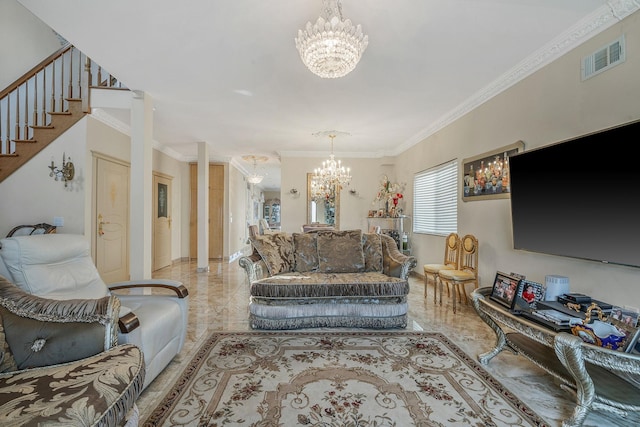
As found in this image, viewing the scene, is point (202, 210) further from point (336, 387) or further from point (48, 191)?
point (336, 387)

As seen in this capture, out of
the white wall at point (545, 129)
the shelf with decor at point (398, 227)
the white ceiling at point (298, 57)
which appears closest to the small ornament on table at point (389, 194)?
the shelf with decor at point (398, 227)

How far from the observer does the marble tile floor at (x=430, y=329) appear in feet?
5.92

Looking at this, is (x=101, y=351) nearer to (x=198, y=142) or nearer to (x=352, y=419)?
(x=352, y=419)

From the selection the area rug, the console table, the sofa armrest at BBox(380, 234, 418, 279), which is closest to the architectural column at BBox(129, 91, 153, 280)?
the area rug

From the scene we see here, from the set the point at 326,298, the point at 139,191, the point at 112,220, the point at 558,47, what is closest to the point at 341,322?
the point at 326,298

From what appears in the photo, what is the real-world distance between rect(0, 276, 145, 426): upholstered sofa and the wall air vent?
3.61 metres

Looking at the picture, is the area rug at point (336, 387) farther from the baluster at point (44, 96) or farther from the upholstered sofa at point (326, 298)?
the baluster at point (44, 96)

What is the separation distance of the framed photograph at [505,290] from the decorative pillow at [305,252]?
6.29 feet

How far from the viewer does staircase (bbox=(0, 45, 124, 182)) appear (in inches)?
152

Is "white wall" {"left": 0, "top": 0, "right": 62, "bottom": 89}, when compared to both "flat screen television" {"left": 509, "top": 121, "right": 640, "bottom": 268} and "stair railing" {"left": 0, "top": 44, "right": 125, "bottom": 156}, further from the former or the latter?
"flat screen television" {"left": 509, "top": 121, "right": 640, "bottom": 268}

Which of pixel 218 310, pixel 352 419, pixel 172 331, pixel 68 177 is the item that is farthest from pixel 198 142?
pixel 352 419

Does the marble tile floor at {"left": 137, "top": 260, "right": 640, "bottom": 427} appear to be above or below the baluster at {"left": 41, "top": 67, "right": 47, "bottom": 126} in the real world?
below

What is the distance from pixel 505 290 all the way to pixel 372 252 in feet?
5.32

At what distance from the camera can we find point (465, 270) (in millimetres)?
3830
